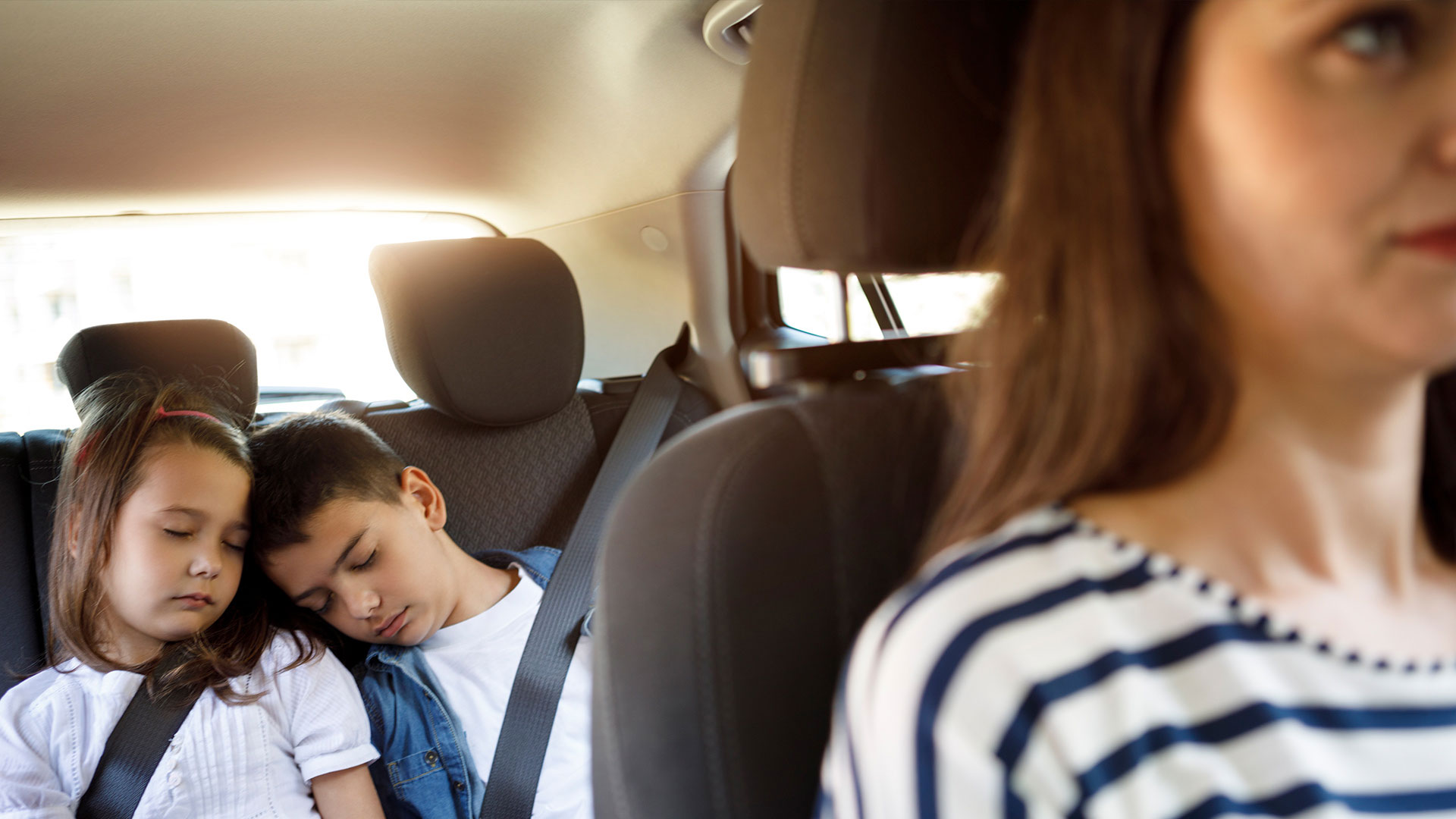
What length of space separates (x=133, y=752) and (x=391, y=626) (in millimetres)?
353

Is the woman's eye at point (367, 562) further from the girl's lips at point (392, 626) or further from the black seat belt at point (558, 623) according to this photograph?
the black seat belt at point (558, 623)

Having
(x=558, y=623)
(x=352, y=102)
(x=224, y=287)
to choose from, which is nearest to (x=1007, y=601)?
(x=558, y=623)

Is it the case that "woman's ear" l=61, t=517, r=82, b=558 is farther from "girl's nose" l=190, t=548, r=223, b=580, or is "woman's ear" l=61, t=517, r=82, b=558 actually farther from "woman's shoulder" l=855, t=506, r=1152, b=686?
"woman's shoulder" l=855, t=506, r=1152, b=686

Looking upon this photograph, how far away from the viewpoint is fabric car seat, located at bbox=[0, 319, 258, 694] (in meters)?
1.44

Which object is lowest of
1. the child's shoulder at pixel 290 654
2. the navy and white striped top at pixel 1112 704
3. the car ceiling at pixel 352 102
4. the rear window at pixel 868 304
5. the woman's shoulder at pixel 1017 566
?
the child's shoulder at pixel 290 654

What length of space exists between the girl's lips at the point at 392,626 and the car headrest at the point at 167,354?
0.47 meters

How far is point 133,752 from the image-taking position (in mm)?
1300

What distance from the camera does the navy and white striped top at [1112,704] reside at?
1.61ft

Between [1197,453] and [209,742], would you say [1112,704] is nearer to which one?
[1197,453]

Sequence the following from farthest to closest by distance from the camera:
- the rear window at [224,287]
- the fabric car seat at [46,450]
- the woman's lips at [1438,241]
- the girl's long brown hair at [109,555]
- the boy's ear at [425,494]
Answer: the rear window at [224,287] → the boy's ear at [425,494] → the fabric car seat at [46,450] → the girl's long brown hair at [109,555] → the woman's lips at [1438,241]

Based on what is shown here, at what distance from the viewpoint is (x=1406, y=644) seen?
581mm

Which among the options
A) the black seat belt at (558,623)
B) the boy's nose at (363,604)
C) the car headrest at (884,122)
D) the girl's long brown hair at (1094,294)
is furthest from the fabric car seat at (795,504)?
the boy's nose at (363,604)

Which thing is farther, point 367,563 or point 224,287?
point 224,287

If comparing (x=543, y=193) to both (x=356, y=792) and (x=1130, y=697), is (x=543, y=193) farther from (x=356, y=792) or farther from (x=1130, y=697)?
(x=1130, y=697)
